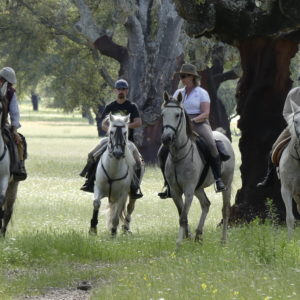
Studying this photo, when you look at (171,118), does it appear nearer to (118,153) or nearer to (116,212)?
(118,153)

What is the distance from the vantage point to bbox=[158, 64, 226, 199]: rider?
14.9 metres

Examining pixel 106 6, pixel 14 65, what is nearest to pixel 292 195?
pixel 106 6

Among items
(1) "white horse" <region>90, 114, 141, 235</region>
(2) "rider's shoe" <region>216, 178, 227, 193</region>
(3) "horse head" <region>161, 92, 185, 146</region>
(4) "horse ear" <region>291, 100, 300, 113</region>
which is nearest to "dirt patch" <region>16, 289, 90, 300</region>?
(3) "horse head" <region>161, 92, 185, 146</region>

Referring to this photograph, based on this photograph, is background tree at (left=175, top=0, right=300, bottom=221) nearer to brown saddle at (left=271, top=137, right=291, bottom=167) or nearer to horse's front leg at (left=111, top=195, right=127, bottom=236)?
brown saddle at (left=271, top=137, right=291, bottom=167)

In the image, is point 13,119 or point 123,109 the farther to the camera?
point 123,109

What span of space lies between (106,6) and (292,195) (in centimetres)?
2329

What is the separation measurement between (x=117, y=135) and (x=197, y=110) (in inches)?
51.3

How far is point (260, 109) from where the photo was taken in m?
18.2

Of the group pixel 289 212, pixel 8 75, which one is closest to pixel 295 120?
pixel 289 212

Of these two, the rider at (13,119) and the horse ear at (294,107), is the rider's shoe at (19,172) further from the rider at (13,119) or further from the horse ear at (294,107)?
the horse ear at (294,107)

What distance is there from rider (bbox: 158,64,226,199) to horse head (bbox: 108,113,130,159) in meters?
0.72

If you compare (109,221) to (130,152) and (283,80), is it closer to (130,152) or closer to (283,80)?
(130,152)

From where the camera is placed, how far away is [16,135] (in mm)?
15148

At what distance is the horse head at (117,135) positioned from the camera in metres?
15.4
